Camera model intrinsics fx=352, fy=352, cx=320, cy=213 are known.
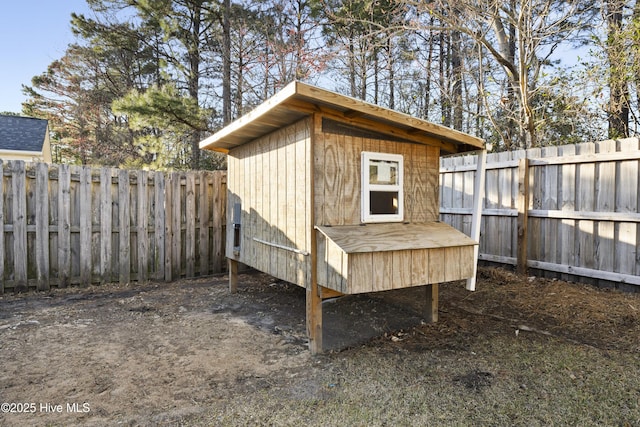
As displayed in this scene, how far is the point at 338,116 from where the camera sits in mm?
3053

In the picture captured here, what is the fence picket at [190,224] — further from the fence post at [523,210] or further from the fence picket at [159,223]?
the fence post at [523,210]

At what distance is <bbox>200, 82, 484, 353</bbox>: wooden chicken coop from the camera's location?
2.82 metres

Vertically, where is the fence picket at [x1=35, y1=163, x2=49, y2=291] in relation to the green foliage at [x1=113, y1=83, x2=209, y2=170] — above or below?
below

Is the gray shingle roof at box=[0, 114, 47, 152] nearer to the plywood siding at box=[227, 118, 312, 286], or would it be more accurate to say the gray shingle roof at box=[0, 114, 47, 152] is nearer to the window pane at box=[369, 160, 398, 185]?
the plywood siding at box=[227, 118, 312, 286]

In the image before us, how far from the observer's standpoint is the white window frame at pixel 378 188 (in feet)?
10.5

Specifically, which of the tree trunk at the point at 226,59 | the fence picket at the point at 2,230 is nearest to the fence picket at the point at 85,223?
the fence picket at the point at 2,230

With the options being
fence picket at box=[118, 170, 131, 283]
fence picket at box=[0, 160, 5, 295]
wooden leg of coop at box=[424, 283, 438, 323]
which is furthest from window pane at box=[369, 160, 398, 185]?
fence picket at box=[0, 160, 5, 295]

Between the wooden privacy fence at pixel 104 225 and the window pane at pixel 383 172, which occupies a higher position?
the window pane at pixel 383 172

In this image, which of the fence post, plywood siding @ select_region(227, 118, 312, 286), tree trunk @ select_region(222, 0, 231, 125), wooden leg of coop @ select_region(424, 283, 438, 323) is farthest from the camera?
tree trunk @ select_region(222, 0, 231, 125)

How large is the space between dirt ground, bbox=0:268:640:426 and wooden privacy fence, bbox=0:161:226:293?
0.32 m

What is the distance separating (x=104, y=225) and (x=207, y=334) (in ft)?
9.24

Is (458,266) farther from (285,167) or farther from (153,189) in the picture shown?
(153,189)

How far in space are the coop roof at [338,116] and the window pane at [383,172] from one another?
287 mm

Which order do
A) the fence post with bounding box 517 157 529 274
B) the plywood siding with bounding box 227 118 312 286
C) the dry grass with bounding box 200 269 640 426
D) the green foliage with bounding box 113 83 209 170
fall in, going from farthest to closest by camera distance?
1. the green foliage with bounding box 113 83 209 170
2. the fence post with bounding box 517 157 529 274
3. the plywood siding with bounding box 227 118 312 286
4. the dry grass with bounding box 200 269 640 426
